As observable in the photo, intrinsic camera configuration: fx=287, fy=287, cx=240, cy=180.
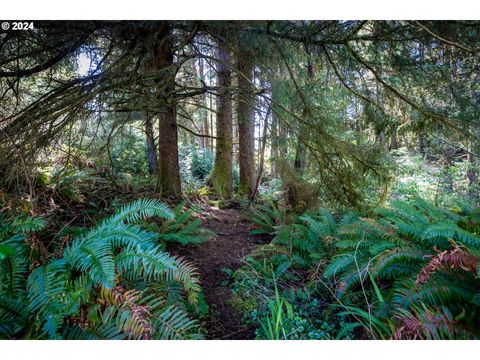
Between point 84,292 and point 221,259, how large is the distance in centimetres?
156

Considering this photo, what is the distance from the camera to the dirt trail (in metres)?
1.97

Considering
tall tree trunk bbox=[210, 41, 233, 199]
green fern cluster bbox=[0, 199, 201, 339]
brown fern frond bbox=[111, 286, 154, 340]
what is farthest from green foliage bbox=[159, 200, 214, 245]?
tall tree trunk bbox=[210, 41, 233, 199]

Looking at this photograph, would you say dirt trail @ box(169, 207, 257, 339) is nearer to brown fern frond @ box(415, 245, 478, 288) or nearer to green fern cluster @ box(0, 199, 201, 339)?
green fern cluster @ box(0, 199, 201, 339)

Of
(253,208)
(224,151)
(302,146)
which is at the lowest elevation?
(253,208)

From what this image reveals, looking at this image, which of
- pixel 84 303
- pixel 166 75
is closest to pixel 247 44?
pixel 166 75

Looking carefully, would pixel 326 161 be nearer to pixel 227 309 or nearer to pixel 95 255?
pixel 227 309

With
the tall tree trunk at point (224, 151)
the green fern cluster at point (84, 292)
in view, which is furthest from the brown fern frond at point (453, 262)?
the tall tree trunk at point (224, 151)

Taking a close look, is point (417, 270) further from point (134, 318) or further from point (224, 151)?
point (224, 151)

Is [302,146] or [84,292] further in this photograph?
[302,146]

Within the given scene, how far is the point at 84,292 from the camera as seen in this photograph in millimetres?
1470

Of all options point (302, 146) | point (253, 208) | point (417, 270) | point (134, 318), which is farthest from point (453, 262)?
point (253, 208)

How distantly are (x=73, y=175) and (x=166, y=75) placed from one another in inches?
80.1

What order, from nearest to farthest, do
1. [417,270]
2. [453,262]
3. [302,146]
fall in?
[453,262] → [417,270] → [302,146]

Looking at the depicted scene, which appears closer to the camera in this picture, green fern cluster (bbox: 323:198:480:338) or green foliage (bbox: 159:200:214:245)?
green fern cluster (bbox: 323:198:480:338)
